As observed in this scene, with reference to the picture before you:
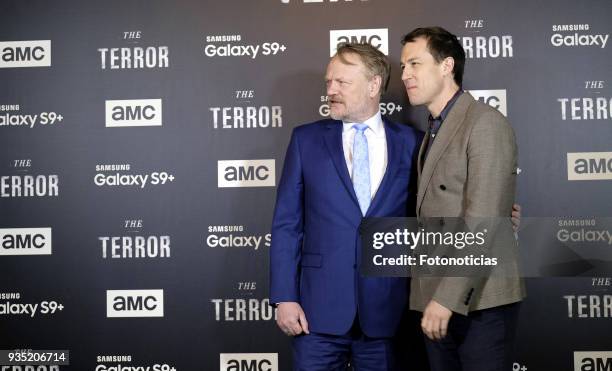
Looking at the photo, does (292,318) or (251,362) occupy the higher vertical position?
(292,318)

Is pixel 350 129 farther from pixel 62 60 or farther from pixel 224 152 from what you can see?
pixel 62 60

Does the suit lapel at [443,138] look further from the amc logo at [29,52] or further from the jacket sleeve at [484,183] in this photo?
the amc logo at [29,52]

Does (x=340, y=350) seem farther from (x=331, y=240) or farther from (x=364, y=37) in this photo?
(x=364, y=37)

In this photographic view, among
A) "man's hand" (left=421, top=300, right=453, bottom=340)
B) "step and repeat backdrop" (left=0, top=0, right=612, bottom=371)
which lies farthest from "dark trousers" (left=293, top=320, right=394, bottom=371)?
"step and repeat backdrop" (left=0, top=0, right=612, bottom=371)

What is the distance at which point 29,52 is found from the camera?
3668mm

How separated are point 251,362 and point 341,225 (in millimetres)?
1236

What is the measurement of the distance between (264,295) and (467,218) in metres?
1.53

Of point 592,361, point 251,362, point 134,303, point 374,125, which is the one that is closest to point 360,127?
point 374,125

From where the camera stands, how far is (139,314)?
141 inches

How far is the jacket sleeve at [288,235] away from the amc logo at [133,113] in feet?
3.74

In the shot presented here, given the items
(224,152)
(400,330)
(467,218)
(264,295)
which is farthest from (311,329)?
(224,152)

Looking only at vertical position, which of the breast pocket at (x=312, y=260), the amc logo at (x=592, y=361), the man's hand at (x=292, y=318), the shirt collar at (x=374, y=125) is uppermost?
the shirt collar at (x=374, y=125)

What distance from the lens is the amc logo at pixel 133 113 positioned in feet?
11.8

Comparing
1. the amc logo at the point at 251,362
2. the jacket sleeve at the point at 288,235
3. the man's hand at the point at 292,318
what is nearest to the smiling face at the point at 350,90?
the jacket sleeve at the point at 288,235
